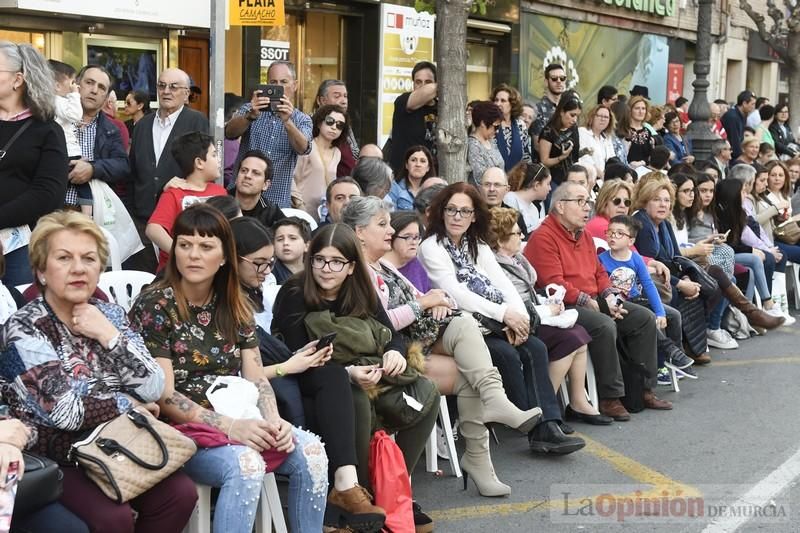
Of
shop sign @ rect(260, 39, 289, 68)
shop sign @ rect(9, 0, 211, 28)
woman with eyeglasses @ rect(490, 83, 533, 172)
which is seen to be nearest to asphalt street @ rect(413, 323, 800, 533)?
woman with eyeglasses @ rect(490, 83, 533, 172)

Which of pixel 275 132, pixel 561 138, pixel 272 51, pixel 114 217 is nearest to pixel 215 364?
pixel 114 217

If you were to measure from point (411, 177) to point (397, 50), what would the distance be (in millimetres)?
7952

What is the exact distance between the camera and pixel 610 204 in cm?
898

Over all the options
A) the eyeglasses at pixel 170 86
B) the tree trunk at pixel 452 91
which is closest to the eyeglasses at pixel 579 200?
the tree trunk at pixel 452 91

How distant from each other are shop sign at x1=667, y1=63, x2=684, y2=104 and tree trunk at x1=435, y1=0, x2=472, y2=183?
17.5 m

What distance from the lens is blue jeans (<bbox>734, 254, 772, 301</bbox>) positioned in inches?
438

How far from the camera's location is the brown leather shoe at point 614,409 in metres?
7.60

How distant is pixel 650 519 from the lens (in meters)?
5.62

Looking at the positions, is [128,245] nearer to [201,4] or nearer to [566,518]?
[566,518]

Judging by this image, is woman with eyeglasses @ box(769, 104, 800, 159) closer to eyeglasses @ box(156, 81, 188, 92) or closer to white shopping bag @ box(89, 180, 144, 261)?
eyeglasses @ box(156, 81, 188, 92)

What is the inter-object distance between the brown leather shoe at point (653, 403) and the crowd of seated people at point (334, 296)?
40 millimetres

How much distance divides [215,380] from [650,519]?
234cm

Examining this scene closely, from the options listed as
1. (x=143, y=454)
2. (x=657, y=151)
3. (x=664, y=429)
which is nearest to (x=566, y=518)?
(x=664, y=429)

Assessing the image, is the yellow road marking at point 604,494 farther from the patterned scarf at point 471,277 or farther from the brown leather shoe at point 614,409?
the patterned scarf at point 471,277
